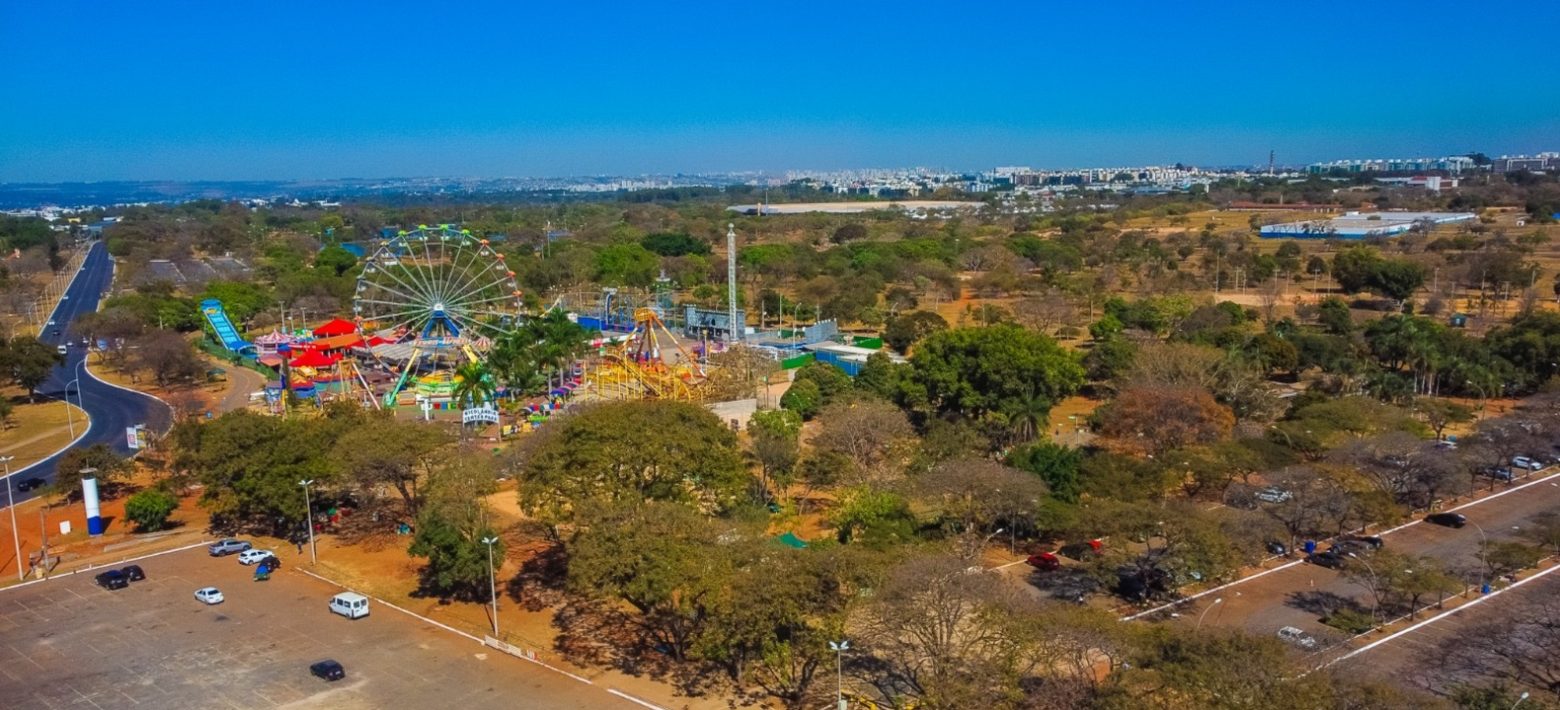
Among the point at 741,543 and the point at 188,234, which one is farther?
the point at 188,234

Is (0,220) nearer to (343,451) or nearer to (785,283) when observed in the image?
(785,283)

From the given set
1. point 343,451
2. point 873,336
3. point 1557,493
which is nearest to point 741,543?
point 343,451

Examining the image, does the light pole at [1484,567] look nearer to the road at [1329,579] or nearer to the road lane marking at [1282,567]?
the road at [1329,579]

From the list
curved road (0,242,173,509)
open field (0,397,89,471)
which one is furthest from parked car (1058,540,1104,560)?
open field (0,397,89,471)

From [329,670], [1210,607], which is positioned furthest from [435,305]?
[1210,607]

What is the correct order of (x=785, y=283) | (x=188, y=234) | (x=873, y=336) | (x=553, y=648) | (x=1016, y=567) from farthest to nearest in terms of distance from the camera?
1. (x=188, y=234)
2. (x=785, y=283)
3. (x=873, y=336)
4. (x=1016, y=567)
5. (x=553, y=648)

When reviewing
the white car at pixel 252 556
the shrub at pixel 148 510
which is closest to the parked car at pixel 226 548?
the white car at pixel 252 556
